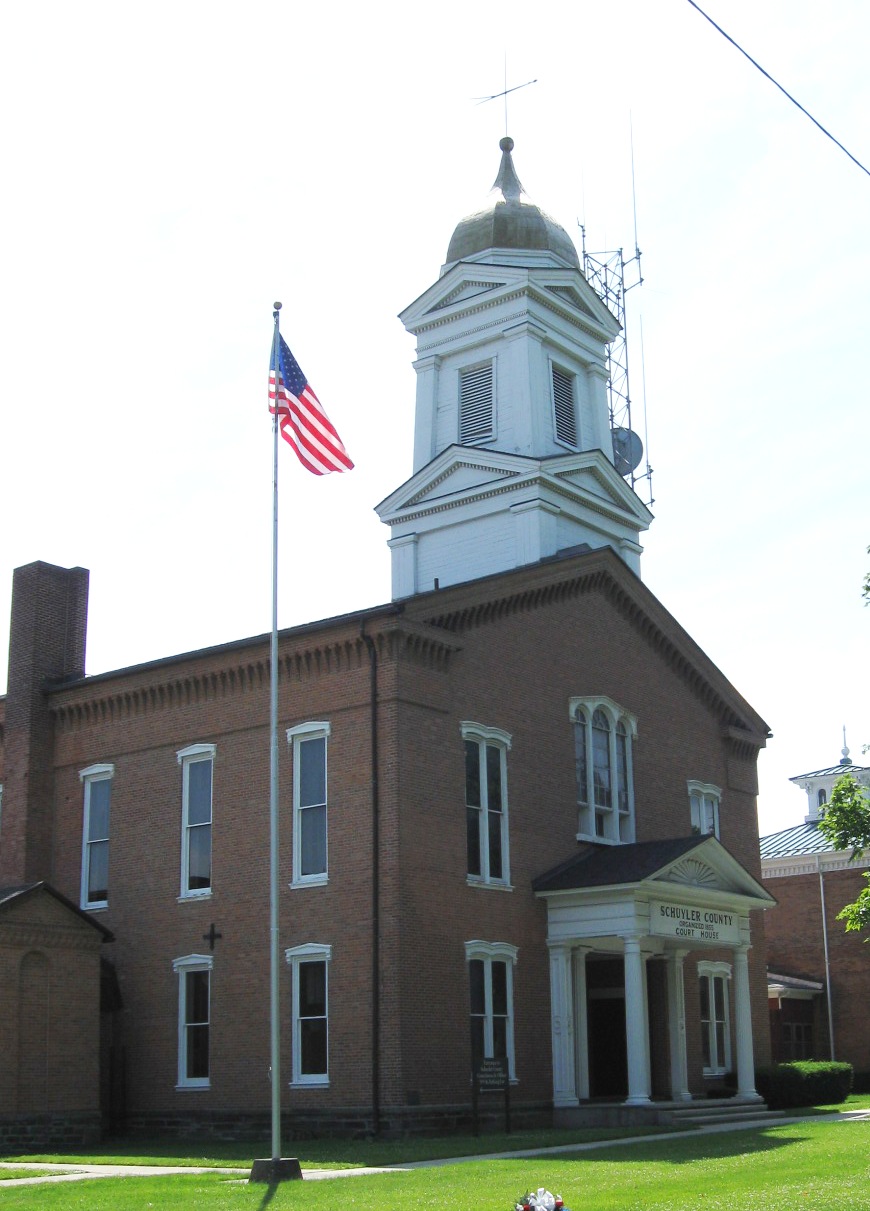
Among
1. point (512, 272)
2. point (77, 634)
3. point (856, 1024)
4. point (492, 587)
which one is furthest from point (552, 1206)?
point (856, 1024)

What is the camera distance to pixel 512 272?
134 ft

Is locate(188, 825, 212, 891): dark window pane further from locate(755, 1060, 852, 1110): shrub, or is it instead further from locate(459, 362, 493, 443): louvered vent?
locate(459, 362, 493, 443): louvered vent

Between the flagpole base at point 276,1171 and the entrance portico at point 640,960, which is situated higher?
the entrance portico at point 640,960

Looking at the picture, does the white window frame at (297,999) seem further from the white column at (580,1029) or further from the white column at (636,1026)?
the white column at (636,1026)

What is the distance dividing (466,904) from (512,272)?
18491 mm

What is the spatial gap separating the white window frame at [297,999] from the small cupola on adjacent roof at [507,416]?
11.8 meters

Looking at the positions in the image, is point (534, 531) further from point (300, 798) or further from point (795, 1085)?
point (795, 1085)

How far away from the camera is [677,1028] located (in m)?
32.7

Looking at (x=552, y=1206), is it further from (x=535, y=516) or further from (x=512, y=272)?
(x=512, y=272)

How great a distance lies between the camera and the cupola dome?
139 feet

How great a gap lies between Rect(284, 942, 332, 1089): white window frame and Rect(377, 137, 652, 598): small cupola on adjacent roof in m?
11.8

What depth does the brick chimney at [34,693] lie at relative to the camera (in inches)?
1353

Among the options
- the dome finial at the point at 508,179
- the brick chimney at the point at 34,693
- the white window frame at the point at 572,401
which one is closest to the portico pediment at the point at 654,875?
the brick chimney at the point at 34,693

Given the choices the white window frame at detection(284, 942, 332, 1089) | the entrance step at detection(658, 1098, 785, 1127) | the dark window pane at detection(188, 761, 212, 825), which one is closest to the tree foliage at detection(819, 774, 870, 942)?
the entrance step at detection(658, 1098, 785, 1127)
